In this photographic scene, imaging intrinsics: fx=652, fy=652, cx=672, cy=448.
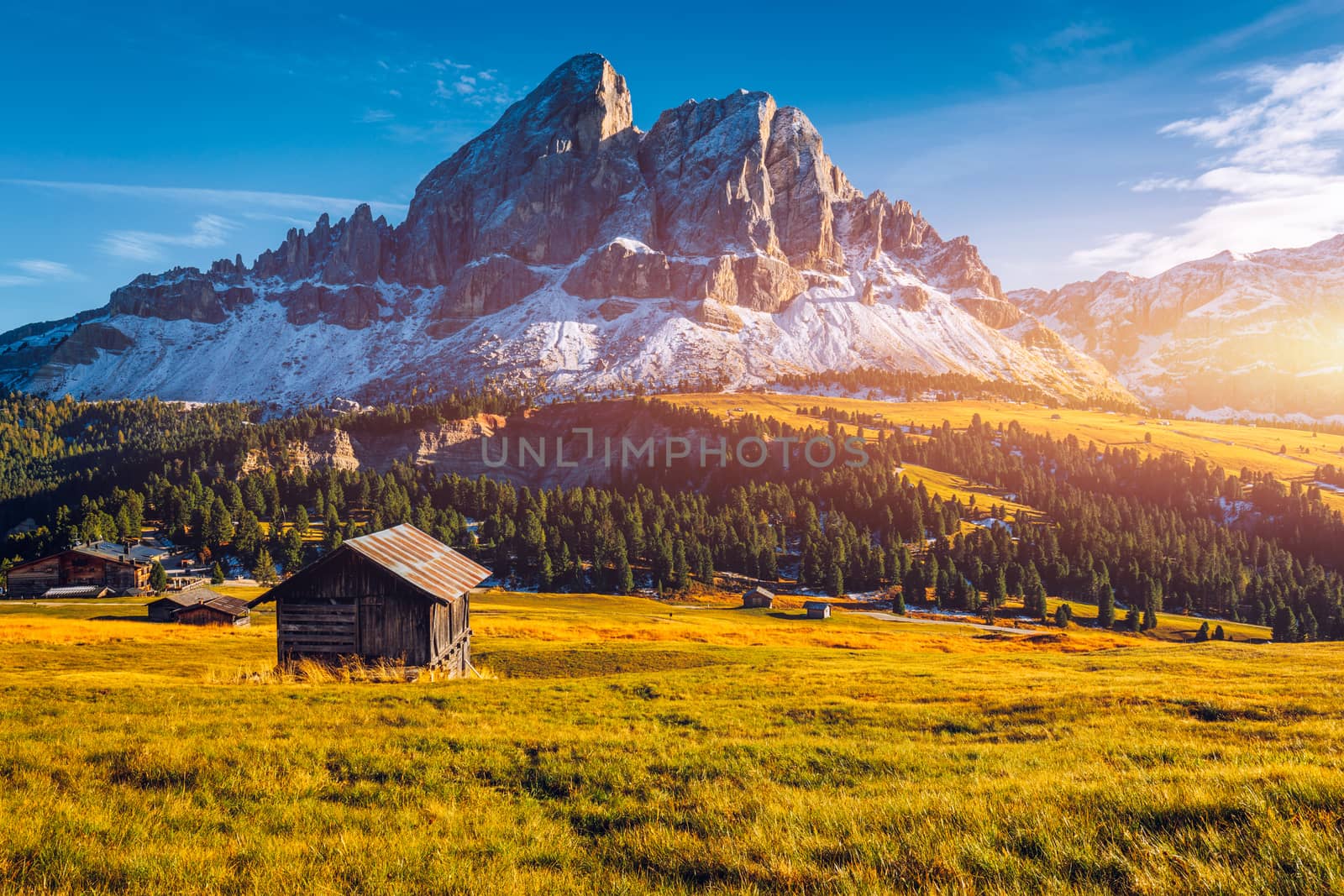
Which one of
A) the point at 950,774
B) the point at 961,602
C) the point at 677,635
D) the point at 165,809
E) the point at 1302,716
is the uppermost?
the point at 165,809

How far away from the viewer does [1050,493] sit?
562ft

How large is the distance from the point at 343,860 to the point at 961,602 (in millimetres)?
115758

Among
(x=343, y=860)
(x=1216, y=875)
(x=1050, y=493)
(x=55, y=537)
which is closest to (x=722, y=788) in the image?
(x=343, y=860)

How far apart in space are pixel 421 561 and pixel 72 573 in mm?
100214

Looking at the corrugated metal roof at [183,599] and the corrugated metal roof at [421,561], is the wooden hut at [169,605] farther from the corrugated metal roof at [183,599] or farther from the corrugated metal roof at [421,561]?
the corrugated metal roof at [421,561]

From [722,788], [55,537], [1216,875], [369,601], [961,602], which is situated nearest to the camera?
[1216,875]

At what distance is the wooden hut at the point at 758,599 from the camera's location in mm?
102375

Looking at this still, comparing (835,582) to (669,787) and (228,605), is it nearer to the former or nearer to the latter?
(228,605)

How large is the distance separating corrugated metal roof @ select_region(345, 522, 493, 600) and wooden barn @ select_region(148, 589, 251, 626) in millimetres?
46651

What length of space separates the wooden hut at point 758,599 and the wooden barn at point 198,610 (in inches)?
2624

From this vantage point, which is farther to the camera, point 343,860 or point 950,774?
point 950,774

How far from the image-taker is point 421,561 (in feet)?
98.4

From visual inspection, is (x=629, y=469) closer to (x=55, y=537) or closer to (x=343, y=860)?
(x=55, y=537)

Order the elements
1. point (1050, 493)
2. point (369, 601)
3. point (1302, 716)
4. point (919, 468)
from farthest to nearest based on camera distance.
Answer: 1. point (919, 468)
2. point (1050, 493)
3. point (369, 601)
4. point (1302, 716)
